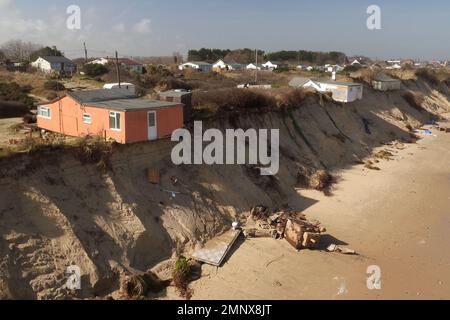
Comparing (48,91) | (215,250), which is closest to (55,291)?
(215,250)

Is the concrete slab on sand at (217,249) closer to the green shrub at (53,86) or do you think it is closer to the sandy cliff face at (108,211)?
the sandy cliff face at (108,211)

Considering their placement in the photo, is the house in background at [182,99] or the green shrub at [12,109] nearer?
the house in background at [182,99]

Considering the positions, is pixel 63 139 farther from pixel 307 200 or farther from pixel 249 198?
pixel 307 200

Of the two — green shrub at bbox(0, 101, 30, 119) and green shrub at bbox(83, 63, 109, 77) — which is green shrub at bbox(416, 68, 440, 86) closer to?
green shrub at bbox(83, 63, 109, 77)

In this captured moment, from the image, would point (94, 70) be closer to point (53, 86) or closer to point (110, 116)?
point (53, 86)

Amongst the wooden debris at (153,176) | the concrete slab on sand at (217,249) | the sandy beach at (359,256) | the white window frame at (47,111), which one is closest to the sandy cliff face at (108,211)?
the wooden debris at (153,176)

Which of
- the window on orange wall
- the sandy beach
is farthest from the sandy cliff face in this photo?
the sandy beach

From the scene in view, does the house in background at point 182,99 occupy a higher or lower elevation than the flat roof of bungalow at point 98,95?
lower
